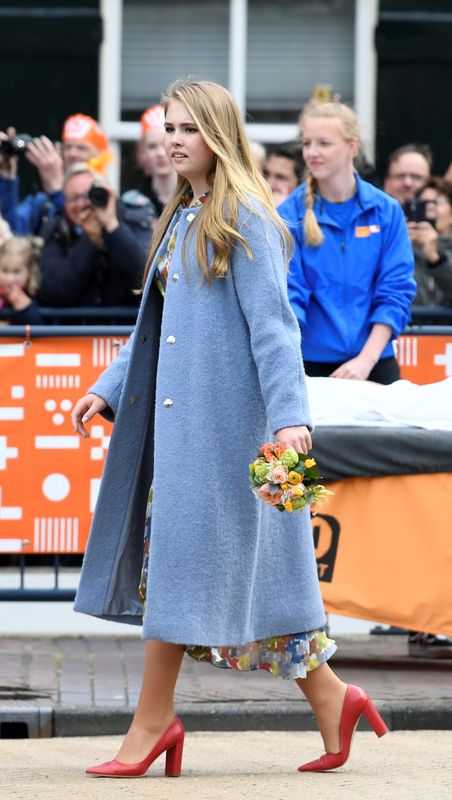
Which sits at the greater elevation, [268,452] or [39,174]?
[39,174]

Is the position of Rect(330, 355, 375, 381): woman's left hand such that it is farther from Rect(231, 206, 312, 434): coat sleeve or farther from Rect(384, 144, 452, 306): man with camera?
Rect(231, 206, 312, 434): coat sleeve

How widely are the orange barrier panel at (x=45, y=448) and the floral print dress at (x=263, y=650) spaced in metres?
3.00

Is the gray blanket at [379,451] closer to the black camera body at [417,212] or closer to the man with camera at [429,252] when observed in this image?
the man with camera at [429,252]

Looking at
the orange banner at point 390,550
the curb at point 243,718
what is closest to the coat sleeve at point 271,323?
the curb at point 243,718

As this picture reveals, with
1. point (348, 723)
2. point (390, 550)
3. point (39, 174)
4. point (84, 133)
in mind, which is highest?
point (84, 133)

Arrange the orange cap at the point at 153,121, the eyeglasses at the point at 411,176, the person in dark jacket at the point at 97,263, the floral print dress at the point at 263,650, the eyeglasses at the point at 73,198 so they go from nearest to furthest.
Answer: the floral print dress at the point at 263,650
the person in dark jacket at the point at 97,263
the eyeglasses at the point at 73,198
the eyeglasses at the point at 411,176
the orange cap at the point at 153,121

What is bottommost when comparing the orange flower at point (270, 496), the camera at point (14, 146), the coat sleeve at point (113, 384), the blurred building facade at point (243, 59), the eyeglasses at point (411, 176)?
the orange flower at point (270, 496)

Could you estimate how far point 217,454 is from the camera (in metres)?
5.57

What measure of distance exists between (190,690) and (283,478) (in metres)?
2.44

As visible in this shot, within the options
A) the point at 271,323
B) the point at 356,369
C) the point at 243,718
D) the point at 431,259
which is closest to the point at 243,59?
the point at 431,259

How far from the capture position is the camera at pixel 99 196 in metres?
9.55

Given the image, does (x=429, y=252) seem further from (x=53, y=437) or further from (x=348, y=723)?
(x=348, y=723)

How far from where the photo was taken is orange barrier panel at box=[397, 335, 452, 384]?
29.3 ft

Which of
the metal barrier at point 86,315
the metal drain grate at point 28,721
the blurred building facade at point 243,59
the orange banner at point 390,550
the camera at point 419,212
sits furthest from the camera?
the blurred building facade at point 243,59
